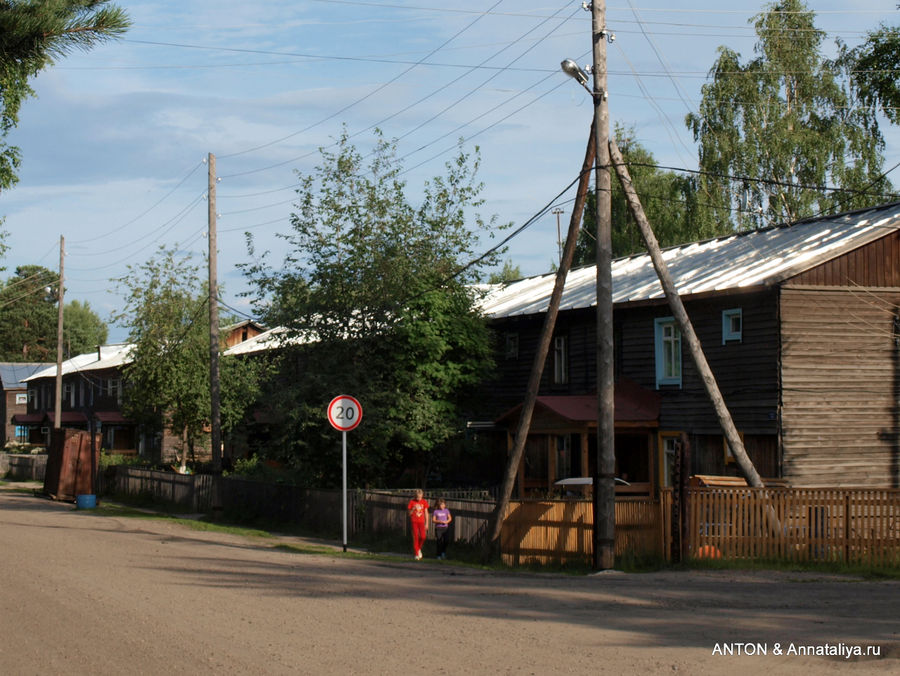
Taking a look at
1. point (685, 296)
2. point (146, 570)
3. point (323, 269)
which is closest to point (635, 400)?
point (685, 296)

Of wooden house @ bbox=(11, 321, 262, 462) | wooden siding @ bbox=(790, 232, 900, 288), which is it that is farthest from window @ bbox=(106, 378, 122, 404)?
wooden siding @ bbox=(790, 232, 900, 288)

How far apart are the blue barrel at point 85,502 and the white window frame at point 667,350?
18.7m

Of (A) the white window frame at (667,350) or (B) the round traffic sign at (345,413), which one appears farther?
(A) the white window frame at (667,350)

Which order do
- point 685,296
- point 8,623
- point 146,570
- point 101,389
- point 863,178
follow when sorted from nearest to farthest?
point 8,623
point 146,570
point 685,296
point 863,178
point 101,389

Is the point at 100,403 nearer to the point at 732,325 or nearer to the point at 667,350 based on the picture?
the point at 667,350

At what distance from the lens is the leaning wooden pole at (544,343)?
18.1 m

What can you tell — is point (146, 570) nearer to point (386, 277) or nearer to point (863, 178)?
point (386, 277)

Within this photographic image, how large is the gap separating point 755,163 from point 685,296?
837 inches

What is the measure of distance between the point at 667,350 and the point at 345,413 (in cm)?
981

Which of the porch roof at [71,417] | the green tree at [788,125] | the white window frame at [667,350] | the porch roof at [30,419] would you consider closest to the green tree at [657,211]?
the green tree at [788,125]

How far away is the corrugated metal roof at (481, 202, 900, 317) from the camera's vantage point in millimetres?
24188

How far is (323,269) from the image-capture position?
2694 centimetres

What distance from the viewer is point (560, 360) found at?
30.4 metres

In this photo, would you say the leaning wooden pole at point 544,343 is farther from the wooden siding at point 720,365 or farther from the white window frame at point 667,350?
the white window frame at point 667,350
